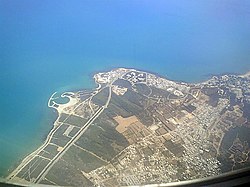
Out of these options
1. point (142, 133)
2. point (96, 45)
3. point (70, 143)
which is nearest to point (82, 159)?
point (70, 143)

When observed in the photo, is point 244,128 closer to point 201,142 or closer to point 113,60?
point 201,142

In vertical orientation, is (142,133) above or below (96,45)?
below

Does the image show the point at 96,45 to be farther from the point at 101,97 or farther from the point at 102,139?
the point at 102,139

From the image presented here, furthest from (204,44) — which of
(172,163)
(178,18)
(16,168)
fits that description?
(16,168)

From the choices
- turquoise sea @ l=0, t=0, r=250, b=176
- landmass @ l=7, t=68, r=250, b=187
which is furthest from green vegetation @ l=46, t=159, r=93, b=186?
turquoise sea @ l=0, t=0, r=250, b=176

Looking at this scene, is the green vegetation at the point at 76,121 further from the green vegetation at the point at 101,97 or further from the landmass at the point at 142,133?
the green vegetation at the point at 101,97

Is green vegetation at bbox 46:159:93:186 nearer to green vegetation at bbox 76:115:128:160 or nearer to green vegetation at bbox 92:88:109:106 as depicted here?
green vegetation at bbox 76:115:128:160
